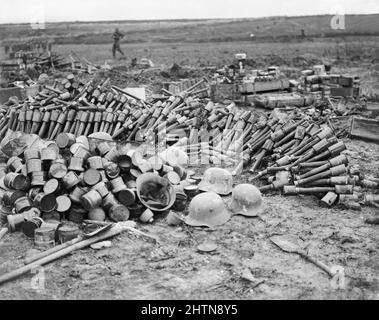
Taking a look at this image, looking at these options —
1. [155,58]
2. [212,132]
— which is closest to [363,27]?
[155,58]

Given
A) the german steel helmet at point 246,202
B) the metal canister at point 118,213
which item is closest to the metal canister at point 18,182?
the metal canister at point 118,213

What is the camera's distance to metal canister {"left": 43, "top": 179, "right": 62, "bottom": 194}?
722cm

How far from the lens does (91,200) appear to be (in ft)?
23.2

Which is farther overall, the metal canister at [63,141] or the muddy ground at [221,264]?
the metal canister at [63,141]

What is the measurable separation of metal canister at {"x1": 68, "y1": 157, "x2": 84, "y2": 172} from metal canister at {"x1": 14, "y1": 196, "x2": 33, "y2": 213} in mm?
822

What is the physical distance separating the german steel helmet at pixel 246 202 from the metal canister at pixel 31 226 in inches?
118

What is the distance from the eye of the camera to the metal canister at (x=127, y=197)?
7.36 meters

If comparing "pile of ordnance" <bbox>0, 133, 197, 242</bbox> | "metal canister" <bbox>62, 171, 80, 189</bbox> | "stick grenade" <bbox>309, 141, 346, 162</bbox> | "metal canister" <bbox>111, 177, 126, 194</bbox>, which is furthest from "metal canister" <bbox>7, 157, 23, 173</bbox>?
"stick grenade" <bbox>309, 141, 346, 162</bbox>

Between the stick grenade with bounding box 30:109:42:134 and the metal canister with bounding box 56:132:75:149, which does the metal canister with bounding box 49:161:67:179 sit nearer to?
the metal canister with bounding box 56:132:75:149

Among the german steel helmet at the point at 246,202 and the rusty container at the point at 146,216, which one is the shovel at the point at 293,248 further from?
the rusty container at the point at 146,216

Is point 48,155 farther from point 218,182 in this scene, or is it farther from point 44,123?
point 44,123

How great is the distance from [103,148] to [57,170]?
1.15 meters

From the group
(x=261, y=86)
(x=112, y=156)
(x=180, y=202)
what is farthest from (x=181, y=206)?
(x=261, y=86)
